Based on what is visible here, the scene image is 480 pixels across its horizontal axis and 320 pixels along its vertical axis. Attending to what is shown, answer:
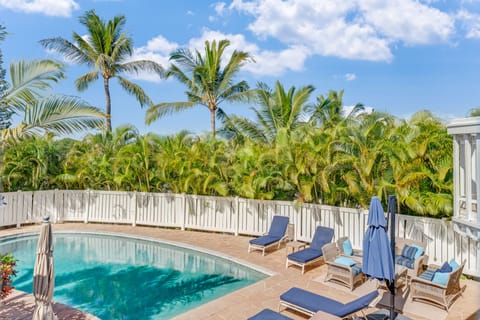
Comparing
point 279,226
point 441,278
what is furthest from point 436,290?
point 279,226

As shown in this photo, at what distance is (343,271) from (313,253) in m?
1.70

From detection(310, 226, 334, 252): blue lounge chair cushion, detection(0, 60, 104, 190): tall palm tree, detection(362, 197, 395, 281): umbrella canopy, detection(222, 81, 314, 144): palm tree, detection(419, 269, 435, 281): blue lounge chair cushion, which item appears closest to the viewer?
detection(362, 197, 395, 281): umbrella canopy

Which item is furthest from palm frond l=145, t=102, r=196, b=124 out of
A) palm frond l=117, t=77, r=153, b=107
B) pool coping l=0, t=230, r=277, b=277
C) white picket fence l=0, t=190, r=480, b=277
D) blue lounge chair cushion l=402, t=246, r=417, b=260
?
blue lounge chair cushion l=402, t=246, r=417, b=260

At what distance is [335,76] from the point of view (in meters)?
21.3

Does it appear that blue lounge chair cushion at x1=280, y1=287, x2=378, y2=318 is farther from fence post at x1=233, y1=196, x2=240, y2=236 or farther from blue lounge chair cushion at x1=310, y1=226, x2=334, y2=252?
fence post at x1=233, y1=196, x2=240, y2=236

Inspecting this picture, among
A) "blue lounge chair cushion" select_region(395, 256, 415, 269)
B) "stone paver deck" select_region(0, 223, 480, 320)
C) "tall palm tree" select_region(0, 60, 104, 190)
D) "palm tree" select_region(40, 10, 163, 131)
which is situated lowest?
"stone paver deck" select_region(0, 223, 480, 320)

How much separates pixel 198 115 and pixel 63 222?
9697mm

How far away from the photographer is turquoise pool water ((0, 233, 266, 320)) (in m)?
7.57

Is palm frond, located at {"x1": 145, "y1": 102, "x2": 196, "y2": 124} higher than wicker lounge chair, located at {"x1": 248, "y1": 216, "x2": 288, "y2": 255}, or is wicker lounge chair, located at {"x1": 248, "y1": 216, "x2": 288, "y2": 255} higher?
palm frond, located at {"x1": 145, "y1": 102, "x2": 196, "y2": 124}

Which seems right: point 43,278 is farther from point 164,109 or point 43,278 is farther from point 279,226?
point 164,109

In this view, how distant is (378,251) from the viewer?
213 inches

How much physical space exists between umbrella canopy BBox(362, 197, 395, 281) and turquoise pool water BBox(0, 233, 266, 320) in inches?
159

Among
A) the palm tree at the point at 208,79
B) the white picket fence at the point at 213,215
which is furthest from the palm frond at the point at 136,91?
the white picket fence at the point at 213,215

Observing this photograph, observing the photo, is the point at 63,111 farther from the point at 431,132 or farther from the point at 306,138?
the point at 431,132
